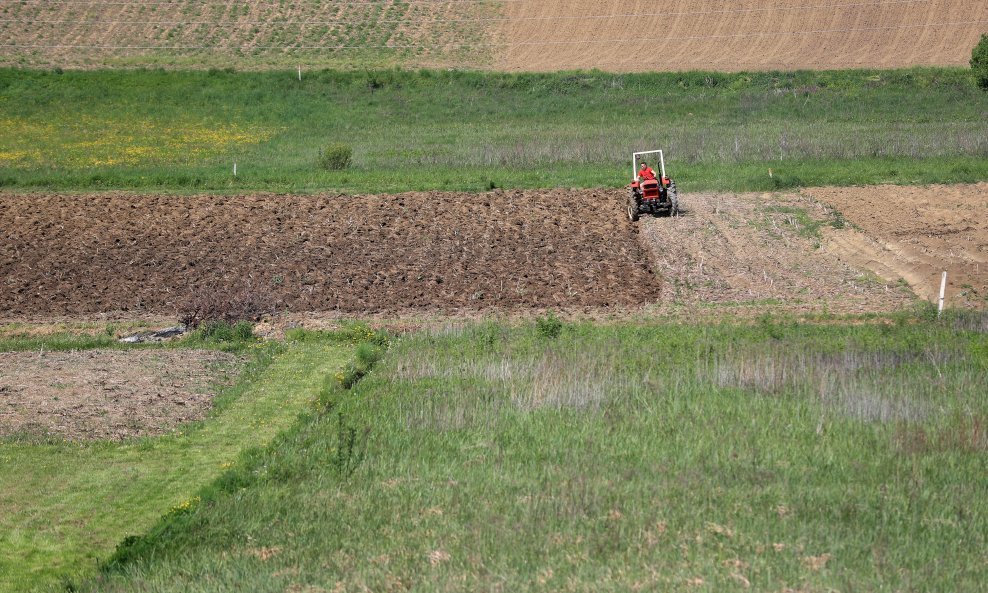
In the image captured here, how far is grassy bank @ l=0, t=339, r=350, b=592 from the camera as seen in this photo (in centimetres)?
1265

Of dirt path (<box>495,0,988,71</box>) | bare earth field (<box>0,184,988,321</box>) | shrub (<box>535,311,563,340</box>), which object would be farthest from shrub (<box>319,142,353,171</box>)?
dirt path (<box>495,0,988,71</box>)

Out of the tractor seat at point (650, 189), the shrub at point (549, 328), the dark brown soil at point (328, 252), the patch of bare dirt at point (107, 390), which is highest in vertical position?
the tractor seat at point (650, 189)

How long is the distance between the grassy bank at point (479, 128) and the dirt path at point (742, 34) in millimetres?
3911

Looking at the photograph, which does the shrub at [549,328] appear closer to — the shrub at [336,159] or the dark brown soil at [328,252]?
the dark brown soil at [328,252]

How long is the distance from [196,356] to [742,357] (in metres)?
9.95

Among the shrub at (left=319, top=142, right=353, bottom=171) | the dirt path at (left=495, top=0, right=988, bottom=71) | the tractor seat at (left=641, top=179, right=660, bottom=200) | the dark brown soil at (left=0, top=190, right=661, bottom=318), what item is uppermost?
the dirt path at (left=495, top=0, right=988, bottom=71)

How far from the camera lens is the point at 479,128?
48844 millimetres

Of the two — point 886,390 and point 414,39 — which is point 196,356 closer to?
point 886,390

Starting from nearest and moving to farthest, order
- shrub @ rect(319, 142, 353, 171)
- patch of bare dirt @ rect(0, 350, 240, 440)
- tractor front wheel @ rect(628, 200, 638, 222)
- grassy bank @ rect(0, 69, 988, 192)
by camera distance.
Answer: patch of bare dirt @ rect(0, 350, 240, 440)
tractor front wheel @ rect(628, 200, 638, 222)
grassy bank @ rect(0, 69, 988, 192)
shrub @ rect(319, 142, 353, 171)

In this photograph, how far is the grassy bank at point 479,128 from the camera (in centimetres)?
3744

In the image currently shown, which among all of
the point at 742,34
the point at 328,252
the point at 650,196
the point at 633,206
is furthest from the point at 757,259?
the point at 742,34

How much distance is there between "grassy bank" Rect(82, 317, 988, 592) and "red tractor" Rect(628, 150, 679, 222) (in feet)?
36.2

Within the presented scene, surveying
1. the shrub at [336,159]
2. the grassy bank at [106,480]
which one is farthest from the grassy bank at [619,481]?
the shrub at [336,159]

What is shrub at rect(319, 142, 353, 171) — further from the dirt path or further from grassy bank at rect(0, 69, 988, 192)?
the dirt path
